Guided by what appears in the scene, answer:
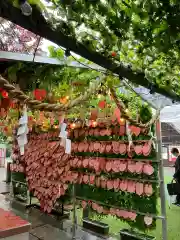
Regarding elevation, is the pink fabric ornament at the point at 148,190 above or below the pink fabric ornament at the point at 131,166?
below

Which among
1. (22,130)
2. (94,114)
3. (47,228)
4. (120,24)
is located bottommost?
(47,228)

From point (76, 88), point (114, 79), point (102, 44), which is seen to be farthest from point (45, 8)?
point (76, 88)

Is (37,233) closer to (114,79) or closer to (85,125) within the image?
(85,125)

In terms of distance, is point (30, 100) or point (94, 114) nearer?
point (30, 100)

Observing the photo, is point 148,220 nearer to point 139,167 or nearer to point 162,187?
point 162,187

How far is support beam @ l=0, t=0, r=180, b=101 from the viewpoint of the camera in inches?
45.3

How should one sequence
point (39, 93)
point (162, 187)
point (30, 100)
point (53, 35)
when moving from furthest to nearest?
point (162, 187), point (39, 93), point (30, 100), point (53, 35)

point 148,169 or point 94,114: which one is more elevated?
point 94,114

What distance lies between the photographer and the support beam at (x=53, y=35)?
3.77 feet

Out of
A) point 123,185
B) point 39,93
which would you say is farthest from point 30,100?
point 123,185

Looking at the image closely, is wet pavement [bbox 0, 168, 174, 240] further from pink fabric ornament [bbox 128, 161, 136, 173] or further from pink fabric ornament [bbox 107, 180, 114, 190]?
pink fabric ornament [bbox 128, 161, 136, 173]

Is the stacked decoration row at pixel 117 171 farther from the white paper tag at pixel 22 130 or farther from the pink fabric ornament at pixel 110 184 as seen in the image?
the white paper tag at pixel 22 130

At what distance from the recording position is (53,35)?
1423 millimetres

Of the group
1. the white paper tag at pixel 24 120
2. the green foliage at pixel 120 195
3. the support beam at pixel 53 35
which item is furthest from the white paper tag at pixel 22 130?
the green foliage at pixel 120 195
